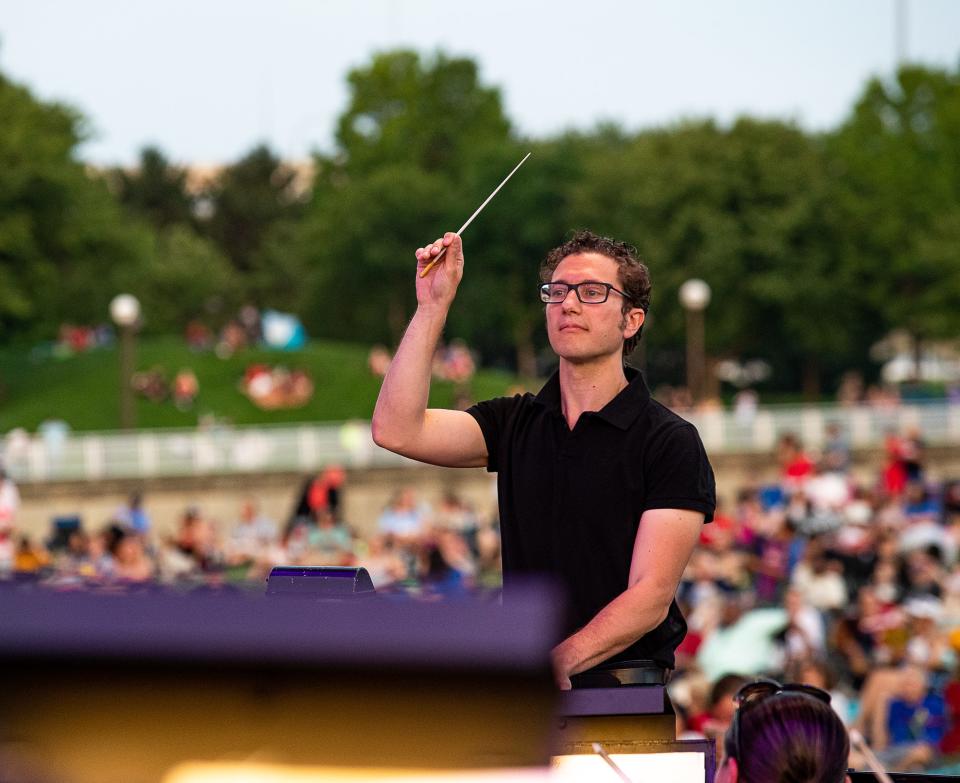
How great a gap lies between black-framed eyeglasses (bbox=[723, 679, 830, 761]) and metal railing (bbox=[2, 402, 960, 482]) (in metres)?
27.2

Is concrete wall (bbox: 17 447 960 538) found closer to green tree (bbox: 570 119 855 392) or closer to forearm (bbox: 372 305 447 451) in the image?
green tree (bbox: 570 119 855 392)

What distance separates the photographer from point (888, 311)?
179 ft

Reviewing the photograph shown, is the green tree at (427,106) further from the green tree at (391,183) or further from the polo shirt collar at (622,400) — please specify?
the polo shirt collar at (622,400)

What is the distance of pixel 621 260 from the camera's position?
360 centimetres

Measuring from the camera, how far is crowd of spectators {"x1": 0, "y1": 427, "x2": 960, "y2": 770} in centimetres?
945

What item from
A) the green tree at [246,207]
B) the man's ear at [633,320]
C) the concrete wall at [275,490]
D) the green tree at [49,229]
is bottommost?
the concrete wall at [275,490]

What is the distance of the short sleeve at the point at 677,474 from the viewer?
11.2 feet

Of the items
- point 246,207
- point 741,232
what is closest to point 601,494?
point 741,232

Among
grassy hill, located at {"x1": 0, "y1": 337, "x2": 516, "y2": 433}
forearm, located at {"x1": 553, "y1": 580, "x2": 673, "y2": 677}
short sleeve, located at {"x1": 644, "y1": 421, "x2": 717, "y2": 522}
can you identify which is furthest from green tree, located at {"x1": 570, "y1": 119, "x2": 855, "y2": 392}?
forearm, located at {"x1": 553, "y1": 580, "x2": 673, "y2": 677}

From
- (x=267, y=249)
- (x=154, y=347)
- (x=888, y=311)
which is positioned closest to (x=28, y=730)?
(x=154, y=347)

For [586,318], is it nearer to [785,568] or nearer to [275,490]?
[785,568]

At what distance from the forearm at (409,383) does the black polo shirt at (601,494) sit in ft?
0.84

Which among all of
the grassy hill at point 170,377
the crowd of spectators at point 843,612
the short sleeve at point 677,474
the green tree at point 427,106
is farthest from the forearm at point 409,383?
the green tree at point 427,106

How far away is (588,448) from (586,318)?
27cm
